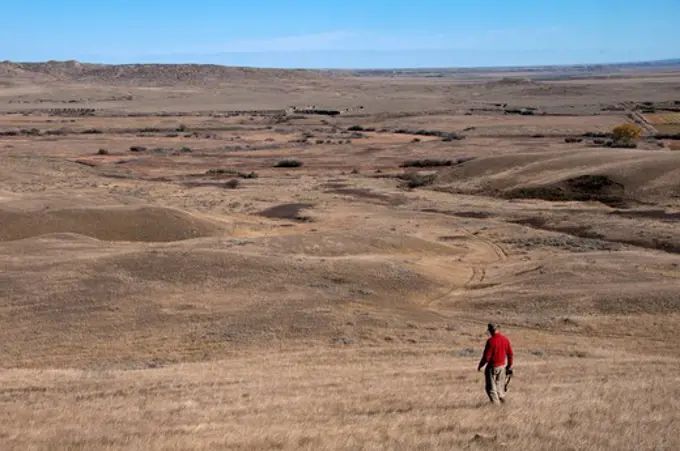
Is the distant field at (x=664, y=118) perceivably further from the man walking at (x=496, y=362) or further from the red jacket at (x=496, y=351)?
the red jacket at (x=496, y=351)

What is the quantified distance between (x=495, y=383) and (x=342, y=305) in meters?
11.1

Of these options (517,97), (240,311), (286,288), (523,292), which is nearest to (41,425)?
(240,311)

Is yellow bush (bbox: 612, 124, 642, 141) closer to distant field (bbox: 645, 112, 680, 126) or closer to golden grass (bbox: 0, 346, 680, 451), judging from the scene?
distant field (bbox: 645, 112, 680, 126)

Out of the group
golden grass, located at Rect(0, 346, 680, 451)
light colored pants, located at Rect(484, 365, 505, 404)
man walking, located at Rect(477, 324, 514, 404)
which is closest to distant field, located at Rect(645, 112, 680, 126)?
golden grass, located at Rect(0, 346, 680, 451)

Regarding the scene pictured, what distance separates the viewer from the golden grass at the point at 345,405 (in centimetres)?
1123

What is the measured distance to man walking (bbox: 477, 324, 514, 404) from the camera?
12906 mm

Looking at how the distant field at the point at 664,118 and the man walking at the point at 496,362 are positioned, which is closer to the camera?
the man walking at the point at 496,362

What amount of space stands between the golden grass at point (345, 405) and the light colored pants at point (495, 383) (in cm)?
22

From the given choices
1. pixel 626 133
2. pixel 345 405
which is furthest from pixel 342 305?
pixel 626 133

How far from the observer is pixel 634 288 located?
993 inches

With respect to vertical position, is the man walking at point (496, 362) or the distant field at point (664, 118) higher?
the man walking at point (496, 362)

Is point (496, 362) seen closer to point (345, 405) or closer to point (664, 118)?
point (345, 405)

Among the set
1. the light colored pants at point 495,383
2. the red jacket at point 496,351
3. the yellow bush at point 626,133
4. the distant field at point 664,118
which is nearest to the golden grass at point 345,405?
the light colored pants at point 495,383

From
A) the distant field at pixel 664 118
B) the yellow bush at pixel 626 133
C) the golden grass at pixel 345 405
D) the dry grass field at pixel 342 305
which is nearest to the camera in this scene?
Answer: the golden grass at pixel 345 405
